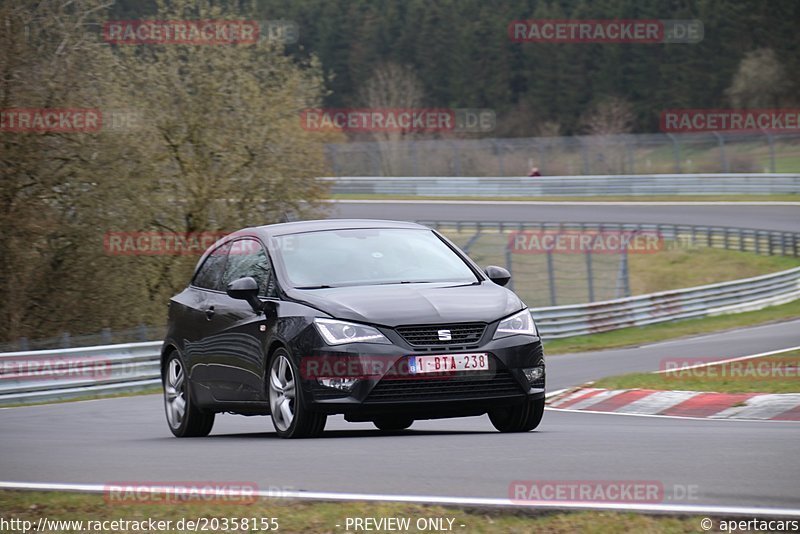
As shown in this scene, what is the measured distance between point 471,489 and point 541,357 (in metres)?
2.88

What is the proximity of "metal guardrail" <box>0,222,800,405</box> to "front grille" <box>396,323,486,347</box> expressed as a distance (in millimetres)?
11229

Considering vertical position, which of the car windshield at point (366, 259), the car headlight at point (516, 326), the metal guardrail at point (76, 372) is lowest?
the metal guardrail at point (76, 372)

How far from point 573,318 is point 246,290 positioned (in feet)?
59.2

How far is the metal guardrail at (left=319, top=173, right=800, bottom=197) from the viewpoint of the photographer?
168 ft

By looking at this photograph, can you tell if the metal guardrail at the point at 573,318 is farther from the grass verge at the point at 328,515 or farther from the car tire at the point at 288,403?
the grass verge at the point at 328,515

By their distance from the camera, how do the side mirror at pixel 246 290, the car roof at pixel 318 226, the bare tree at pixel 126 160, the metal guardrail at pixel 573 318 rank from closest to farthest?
the side mirror at pixel 246 290 → the car roof at pixel 318 226 → the metal guardrail at pixel 573 318 → the bare tree at pixel 126 160

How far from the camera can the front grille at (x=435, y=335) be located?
861 cm

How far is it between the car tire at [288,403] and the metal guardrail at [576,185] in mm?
43433

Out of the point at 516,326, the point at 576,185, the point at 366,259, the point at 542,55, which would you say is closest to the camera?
the point at 516,326

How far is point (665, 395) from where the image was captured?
45.0ft

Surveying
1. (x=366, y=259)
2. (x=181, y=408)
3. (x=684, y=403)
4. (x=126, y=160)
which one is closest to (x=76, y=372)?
(x=126, y=160)

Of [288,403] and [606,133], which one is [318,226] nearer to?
[288,403]

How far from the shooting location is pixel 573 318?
2681 centimetres

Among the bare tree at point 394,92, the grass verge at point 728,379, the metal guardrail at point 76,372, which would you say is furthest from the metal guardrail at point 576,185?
the grass verge at point 728,379
